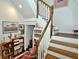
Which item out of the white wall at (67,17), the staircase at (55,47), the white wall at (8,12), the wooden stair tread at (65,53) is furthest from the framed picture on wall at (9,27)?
the wooden stair tread at (65,53)

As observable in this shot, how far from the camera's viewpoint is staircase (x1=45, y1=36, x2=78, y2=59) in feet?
6.52

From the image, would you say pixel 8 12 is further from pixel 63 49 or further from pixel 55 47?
pixel 63 49

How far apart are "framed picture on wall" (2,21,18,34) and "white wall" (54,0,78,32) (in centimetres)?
270

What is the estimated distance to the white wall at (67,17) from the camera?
11.2 feet

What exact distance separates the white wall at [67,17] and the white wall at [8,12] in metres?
2.84

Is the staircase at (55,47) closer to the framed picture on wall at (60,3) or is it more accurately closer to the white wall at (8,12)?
the framed picture on wall at (60,3)

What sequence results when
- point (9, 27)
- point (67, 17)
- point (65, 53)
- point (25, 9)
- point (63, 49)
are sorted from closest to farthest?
1. point (65, 53)
2. point (63, 49)
3. point (67, 17)
4. point (9, 27)
5. point (25, 9)

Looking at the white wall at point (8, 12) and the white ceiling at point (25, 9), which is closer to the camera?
the white wall at point (8, 12)

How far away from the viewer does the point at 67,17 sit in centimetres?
359

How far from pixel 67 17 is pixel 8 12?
3391 millimetres

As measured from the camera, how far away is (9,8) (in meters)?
5.48

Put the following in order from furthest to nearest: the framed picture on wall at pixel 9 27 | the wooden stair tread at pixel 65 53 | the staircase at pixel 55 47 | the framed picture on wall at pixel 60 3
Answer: the framed picture on wall at pixel 9 27 < the framed picture on wall at pixel 60 3 < the staircase at pixel 55 47 < the wooden stair tread at pixel 65 53

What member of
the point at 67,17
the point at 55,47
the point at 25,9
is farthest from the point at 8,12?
the point at 55,47

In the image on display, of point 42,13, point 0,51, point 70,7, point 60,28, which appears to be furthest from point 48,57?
point 0,51
